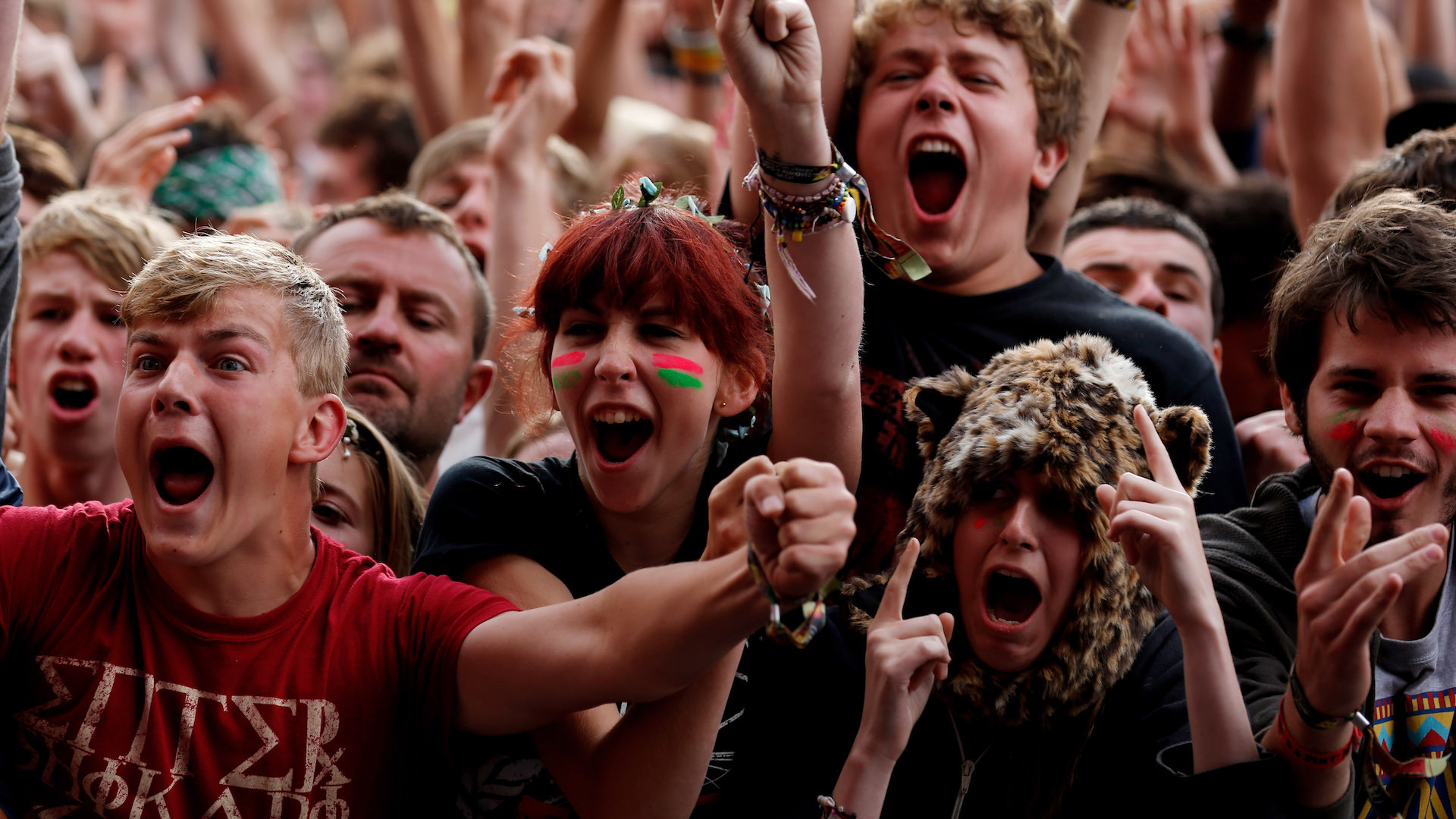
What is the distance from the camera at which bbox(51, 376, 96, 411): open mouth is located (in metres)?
3.12

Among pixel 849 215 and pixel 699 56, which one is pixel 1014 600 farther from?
pixel 699 56

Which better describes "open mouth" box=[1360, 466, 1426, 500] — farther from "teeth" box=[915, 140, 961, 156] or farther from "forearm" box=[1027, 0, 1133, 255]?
"forearm" box=[1027, 0, 1133, 255]

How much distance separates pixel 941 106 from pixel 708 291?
0.82 m

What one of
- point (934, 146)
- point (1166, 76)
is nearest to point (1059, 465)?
point (934, 146)

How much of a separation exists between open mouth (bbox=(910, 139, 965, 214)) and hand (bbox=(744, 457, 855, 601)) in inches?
51.6

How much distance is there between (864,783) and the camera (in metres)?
2.01

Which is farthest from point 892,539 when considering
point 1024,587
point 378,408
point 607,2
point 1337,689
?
point 607,2

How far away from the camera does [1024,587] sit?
7.54 ft

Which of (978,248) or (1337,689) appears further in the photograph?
(978,248)

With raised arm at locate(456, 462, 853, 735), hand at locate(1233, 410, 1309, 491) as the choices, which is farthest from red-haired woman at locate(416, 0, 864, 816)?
hand at locate(1233, 410, 1309, 491)

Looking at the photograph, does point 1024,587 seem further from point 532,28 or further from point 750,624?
point 532,28

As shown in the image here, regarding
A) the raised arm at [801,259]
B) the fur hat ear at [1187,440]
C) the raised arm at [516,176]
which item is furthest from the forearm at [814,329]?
the raised arm at [516,176]

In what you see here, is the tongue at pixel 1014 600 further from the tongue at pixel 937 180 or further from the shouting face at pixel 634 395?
the tongue at pixel 937 180

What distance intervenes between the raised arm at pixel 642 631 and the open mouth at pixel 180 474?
0.47 m
